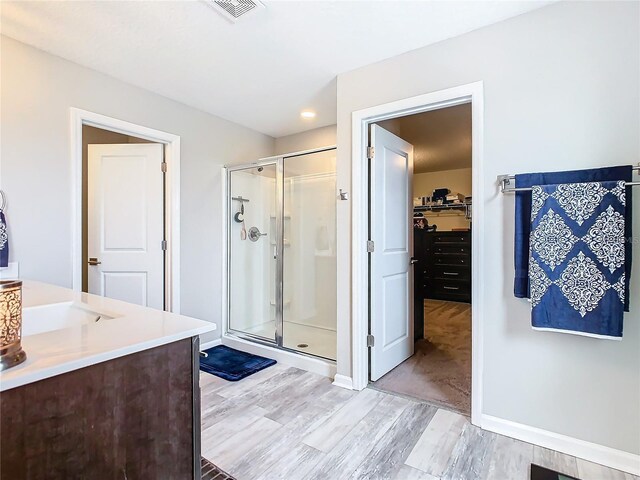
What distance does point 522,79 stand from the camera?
1.83m

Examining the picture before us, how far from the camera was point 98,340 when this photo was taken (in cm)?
91

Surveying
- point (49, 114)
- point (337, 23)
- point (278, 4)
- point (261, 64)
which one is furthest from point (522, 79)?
point (49, 114)

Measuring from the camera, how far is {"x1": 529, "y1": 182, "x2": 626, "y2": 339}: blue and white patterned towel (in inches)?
60.3

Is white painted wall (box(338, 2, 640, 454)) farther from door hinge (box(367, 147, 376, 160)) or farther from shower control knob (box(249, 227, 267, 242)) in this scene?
shower control knob (box(249, 227, 267, 242))

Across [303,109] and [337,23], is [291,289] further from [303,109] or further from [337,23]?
[337,23]

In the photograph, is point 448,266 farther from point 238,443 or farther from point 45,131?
point 45,131

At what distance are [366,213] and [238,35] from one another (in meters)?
1.44

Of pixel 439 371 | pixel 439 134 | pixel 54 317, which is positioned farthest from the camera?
pixel 439 134

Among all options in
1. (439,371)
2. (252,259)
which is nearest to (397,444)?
(439,371)

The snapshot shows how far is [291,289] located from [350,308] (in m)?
1.26

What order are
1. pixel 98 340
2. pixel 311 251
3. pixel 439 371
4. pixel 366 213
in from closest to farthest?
1. pixel 98 340
2. pixel 366 213
3. pixel 439 371
4. pixel 311 251

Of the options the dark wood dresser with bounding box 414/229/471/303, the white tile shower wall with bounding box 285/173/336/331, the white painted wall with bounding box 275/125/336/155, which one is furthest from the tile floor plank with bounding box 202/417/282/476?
the dark wood dresser with bounding box 414/229/471/303

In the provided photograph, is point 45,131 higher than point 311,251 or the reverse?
higher

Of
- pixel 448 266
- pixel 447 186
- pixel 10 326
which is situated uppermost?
pixel 447 186
